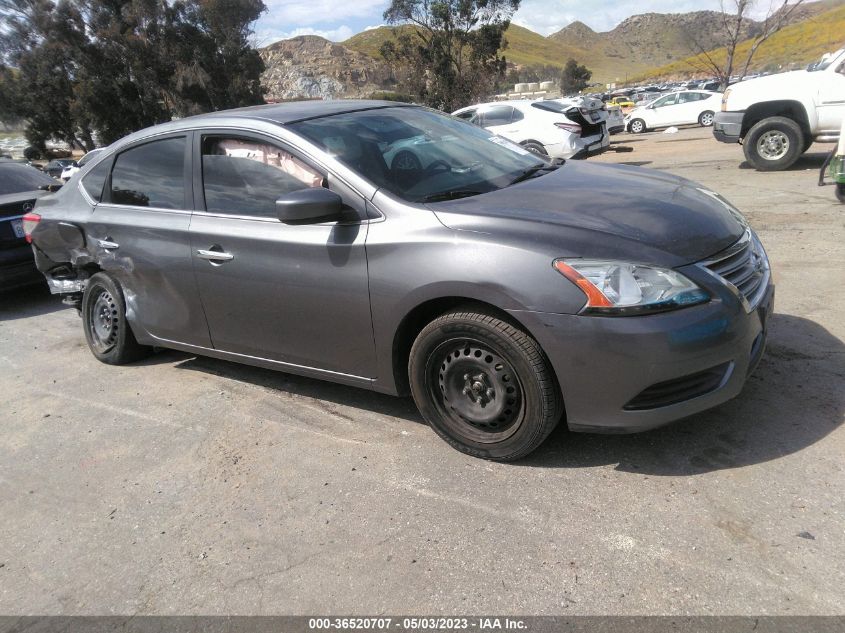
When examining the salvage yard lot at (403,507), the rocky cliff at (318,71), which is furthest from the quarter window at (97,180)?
the rocky cliff at (318,71)

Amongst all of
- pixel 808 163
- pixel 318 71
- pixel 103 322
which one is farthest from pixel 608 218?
pixel 318 71

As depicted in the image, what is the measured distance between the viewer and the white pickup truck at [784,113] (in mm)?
9797

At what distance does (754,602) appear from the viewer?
7.01 ft

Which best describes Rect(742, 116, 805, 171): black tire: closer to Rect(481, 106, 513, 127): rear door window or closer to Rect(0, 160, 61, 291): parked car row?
Rect(481, 106, 513, 127): rear door window

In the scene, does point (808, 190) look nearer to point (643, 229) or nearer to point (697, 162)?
point (697, 162)

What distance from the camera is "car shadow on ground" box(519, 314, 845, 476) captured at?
9.66 feet

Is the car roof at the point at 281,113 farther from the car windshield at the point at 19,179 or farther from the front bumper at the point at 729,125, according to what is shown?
the front bumper at the point at 729,125

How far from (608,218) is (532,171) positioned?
3.37 feet

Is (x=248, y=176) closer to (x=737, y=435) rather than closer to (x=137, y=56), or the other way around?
(x=737, y=435)

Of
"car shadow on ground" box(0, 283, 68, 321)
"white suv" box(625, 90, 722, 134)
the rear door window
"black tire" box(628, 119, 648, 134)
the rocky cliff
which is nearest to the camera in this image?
"car shadow on ground" box(0, 283, 68, 321)

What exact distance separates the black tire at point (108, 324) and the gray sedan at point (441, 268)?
177 millimetres

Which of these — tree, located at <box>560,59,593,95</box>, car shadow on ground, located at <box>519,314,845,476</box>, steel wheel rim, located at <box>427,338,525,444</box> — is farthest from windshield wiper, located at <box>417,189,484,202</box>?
tree, located at <box>560,59,593,95</box>

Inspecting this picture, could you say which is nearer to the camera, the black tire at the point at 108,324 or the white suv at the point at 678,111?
the black tire at the point at 108,324

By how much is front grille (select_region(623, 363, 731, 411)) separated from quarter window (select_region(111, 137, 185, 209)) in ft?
9.58
